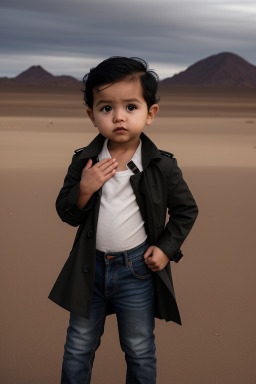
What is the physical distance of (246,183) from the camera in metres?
7.68

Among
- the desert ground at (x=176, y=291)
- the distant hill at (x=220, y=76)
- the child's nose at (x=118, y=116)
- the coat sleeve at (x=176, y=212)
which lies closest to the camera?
the child's nose at (x=118, y=116)

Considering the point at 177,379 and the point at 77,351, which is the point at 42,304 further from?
the point at 77,351

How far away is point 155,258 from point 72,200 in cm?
35

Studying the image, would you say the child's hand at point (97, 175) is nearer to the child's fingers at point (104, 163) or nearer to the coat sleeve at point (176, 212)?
the child's fingers at point (104, 163)

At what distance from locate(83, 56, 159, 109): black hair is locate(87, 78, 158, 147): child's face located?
0.02 metres

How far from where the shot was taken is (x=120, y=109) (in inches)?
80.7

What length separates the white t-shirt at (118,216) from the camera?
2.10 meters

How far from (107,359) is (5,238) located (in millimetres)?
2158

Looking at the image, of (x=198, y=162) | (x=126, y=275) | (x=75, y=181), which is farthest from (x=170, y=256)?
(x=198, y=162)

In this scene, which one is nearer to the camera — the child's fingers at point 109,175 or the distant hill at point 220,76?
the child's fingers at point 109,175

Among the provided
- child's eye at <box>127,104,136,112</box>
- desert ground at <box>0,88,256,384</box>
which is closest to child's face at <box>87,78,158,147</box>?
child's eye at <box>127,104,136,112</box>

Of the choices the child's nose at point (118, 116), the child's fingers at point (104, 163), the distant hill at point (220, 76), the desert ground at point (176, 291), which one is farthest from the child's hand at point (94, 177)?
the distant hill at point (220, 76)

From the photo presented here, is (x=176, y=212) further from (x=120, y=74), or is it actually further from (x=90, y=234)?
(x=120, y=74)

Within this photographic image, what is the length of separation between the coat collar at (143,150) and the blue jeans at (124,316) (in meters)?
0.30
